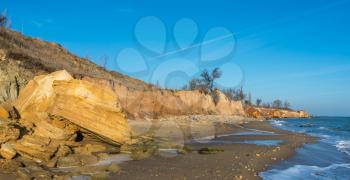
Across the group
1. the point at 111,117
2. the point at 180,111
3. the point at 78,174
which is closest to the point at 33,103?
the point at 111,117

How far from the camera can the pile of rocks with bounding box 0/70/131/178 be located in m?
12.4

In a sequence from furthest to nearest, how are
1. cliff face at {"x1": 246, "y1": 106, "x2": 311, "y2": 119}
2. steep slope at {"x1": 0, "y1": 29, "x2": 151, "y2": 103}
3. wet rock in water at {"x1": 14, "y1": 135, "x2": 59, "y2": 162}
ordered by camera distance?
cliff face at {"x1": 246, "y1": 106, "x2": 311, "y2": 119} < steep slope at {"x1": 0, "y1": 29, "x2": 151, "y2": 103} < wet rock in water at {"x1": 14, "y1": 135, "x2": 59, "y2": 162}

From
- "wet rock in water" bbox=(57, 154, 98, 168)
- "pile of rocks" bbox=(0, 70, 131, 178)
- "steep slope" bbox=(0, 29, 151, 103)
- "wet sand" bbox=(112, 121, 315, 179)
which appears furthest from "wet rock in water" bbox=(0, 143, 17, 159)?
"steep slope" bbox=(0, 29, 151, 103)

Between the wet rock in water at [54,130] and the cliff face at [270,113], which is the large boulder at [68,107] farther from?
the cliff face at [270,113]

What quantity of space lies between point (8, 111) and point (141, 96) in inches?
1113

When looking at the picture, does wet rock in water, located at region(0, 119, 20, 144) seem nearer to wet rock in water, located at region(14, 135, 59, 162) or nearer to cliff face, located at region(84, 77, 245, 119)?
wet rock in water, located at region(14, 135, 59, 162)

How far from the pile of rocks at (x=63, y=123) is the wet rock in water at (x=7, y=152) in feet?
0.71

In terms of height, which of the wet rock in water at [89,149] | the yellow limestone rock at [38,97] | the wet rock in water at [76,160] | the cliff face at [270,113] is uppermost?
the cliff face at [270,113]

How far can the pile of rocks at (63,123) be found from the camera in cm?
1239

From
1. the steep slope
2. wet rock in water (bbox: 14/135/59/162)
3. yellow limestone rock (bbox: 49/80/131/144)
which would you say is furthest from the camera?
the steep slope

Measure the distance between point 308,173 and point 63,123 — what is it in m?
10.1

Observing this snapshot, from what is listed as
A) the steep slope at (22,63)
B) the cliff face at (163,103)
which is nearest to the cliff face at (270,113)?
the cliff face at (163,103)

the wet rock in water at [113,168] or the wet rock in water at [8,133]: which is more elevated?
the wet rock in water at [8,133]

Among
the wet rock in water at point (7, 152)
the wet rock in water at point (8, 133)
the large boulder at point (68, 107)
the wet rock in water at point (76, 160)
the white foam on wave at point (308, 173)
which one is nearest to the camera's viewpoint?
the wet rock in water at point (7, 152)
